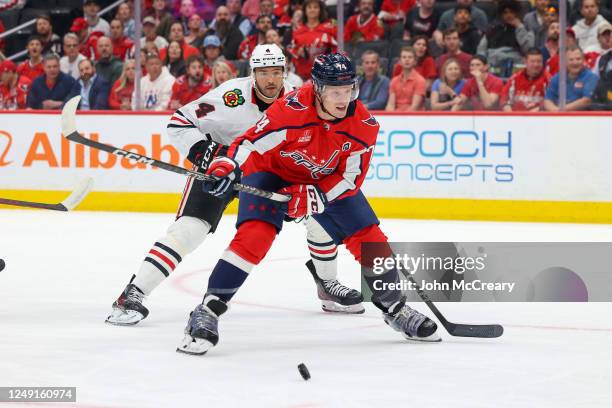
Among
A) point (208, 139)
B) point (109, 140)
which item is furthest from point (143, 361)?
point (109, 140)

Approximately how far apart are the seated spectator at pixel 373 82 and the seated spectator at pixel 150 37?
164 centimetres

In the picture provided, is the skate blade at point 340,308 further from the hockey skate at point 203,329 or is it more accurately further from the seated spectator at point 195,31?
the seated spectator at point 195,31

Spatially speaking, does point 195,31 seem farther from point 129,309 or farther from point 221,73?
point 129,309

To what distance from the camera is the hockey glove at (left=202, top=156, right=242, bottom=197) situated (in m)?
3.79

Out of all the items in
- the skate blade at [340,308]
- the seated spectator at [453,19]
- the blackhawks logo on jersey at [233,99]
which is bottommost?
the skate blade at [340,308]

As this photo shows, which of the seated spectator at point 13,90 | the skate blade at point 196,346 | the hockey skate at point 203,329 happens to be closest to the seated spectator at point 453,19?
the seated spectator at point 13,90

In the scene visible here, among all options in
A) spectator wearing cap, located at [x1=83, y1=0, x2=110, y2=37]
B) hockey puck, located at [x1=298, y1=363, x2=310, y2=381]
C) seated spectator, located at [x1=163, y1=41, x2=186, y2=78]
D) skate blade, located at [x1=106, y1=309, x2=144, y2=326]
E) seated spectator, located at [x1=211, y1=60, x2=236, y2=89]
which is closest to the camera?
hockey puck, located at [x1=298, y1=363, x2=310, y2=381]

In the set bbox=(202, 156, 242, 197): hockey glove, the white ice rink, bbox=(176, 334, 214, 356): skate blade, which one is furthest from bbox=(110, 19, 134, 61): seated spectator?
bbox=(176, 334, 214, 356): skate blade

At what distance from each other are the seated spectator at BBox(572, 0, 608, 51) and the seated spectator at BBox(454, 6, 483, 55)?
661 mm

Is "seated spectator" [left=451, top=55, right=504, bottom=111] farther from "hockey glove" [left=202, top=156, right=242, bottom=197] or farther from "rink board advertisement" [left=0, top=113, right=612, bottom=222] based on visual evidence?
"hockey glove" [left=202, top=156, right=242, bottom=197]

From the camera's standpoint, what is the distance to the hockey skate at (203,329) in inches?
145

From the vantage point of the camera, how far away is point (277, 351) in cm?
382

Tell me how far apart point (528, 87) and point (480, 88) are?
32cm

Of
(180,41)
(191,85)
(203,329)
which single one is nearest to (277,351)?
(203,329)
